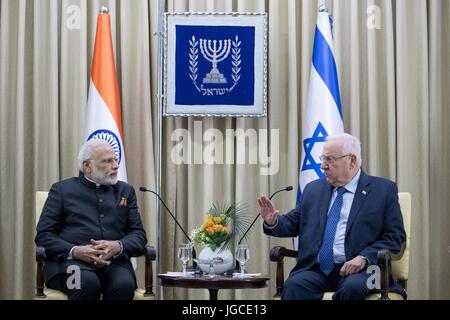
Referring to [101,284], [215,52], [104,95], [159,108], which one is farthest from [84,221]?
[215,52]

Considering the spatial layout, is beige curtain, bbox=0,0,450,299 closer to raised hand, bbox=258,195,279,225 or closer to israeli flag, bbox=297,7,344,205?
israeli flag, bbox=297,7,344,205

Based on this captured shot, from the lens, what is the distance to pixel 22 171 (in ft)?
18.5

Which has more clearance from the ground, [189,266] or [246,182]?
[246,182]

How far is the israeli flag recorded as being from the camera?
17.7 ft

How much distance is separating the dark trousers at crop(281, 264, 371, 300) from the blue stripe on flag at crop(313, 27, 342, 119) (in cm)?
161

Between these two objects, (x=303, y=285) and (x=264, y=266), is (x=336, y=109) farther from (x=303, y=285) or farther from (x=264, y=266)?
(x=303, y=285)

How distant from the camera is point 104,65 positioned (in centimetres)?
550

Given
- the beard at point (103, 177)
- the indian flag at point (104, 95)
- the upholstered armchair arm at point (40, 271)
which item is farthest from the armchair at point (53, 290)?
the indian flag at point (104, 95)

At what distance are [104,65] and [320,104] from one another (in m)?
1.50

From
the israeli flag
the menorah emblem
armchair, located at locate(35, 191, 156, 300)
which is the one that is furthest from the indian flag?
the israeli flag

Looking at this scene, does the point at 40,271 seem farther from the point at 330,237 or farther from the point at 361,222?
the point at 361,222

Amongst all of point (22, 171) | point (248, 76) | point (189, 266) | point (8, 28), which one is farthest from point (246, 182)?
point (8, 28)
